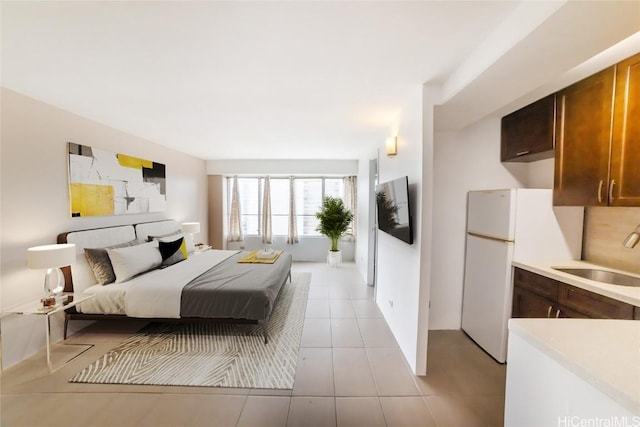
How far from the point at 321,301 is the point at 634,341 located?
3082 mm

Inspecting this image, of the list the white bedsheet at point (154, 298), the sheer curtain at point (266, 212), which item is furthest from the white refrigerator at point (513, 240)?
the sheer curtain at point (266, 212)

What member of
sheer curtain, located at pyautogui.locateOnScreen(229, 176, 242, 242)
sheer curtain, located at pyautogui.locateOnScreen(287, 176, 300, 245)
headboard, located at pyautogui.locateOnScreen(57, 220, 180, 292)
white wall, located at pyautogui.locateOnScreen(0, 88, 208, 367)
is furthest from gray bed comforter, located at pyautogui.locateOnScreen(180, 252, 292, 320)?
sheer curtain, located at pyautogui.locateOnScreen(229, 176, 242, 242)

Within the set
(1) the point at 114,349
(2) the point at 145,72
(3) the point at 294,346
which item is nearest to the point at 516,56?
(2) the point at 145,72

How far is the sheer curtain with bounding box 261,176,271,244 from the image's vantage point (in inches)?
242

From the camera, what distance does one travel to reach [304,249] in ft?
20.4

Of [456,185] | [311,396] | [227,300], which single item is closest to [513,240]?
[456,185]

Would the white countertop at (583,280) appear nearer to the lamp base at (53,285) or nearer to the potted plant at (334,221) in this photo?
the potted plant at (334,221)

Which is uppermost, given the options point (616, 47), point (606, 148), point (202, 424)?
point (616, 47)

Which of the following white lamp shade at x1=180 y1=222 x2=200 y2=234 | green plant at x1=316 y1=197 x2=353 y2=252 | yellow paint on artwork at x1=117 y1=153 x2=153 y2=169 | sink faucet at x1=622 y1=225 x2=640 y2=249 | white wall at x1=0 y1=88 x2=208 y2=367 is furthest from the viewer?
green plant at x1=316 y1=197 x2=353 y2=252

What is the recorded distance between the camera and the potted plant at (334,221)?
18.0 ft

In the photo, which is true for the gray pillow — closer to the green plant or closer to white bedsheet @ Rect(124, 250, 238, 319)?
white bedsheet @ Rect(124, 250, 238, 319)

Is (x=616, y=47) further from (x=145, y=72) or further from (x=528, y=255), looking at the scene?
(x=145, y=72)

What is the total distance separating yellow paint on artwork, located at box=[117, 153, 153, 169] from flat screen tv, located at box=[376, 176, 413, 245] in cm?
362

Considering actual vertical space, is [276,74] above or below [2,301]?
above
